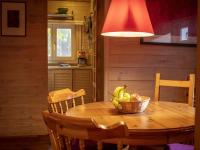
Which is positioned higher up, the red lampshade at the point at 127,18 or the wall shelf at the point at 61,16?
the wall shelf at the point at 61,16

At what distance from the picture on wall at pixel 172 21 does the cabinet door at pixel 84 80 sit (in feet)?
8.68

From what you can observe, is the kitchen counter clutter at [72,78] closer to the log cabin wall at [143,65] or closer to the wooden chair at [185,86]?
the log cabin wall at [143,65]

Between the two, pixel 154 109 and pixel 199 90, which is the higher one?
pixel 199 90

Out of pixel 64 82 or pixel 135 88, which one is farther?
pixel 64 82

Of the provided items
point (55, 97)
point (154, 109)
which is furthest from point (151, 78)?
point (55, 97)

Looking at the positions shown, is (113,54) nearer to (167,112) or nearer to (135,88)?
(135,88)

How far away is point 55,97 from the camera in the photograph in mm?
2295

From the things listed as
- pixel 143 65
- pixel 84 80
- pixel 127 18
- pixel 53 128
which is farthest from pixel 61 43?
pixel 53 128

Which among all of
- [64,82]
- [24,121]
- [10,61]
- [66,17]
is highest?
[66,17]

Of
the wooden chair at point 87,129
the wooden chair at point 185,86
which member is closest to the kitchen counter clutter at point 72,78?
the wooden chair at point 185,86

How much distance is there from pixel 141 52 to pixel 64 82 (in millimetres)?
2830

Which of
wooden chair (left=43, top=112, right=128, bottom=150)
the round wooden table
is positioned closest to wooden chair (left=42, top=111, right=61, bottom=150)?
wooden chair (left=43, top=112, right=128, bottom=150)

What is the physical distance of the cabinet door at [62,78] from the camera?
597cm

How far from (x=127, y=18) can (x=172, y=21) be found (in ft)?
5.46
